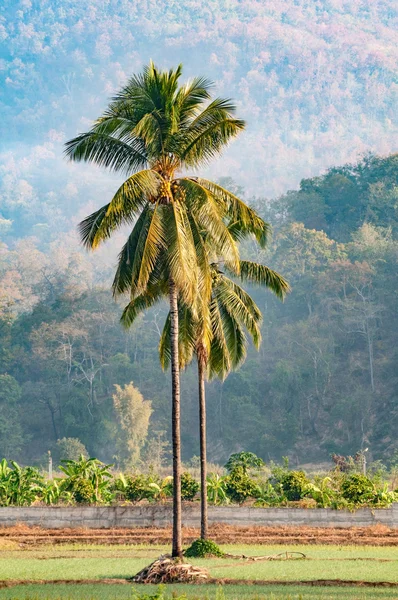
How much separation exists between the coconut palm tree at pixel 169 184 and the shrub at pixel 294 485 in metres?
10.3

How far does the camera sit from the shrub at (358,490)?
3100cm

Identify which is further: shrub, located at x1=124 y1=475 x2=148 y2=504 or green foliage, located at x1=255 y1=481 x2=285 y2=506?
shrub, located at x1=124 y1=475 x2=148 y2=504

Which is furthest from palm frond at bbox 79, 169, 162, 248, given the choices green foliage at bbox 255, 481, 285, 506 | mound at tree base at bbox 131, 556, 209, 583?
green foliage at bbox 255, 481, 285, 506

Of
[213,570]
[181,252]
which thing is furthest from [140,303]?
[213,570]

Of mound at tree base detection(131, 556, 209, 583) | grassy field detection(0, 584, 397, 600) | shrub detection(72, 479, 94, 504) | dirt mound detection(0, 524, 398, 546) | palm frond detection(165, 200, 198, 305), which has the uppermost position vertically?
palm frond detection(165, 200, 198, 305)

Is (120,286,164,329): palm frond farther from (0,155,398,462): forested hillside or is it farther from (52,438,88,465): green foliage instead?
(52,438,88,465): green foliage

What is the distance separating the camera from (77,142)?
23750 millimetres

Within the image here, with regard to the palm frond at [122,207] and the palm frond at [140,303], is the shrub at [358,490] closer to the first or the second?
the palm frond at [140,303]

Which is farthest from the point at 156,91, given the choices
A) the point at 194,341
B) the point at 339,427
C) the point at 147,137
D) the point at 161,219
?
the point at 339,427

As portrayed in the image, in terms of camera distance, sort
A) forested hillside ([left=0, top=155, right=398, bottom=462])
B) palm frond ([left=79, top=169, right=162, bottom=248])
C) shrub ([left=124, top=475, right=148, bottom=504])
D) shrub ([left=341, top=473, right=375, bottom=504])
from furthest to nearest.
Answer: forested hillside ([left=0, top=155, right=398, bottom=462])
shrub ([left=124, top=475, right=148, bottom=504])
shrub ([left=341, top=473, right=375, bottom=504])
palm frond ([left=79, top=169, right=162, bottom=248])

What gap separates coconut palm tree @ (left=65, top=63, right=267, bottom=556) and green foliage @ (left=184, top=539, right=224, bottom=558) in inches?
87.1

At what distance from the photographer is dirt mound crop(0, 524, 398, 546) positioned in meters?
28.2

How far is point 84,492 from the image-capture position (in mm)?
33344

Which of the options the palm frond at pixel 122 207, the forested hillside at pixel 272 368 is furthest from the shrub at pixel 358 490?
the forested hillside at pixel 272 368
